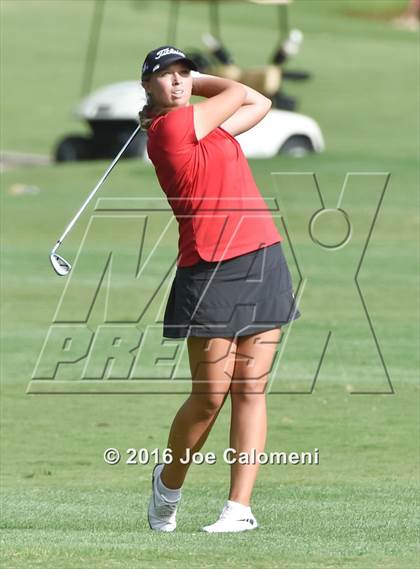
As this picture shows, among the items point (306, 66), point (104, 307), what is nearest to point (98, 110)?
point (104, 307)

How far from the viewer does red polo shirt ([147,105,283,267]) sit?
597cm

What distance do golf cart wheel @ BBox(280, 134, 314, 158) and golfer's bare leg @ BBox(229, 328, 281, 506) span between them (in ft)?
68.7

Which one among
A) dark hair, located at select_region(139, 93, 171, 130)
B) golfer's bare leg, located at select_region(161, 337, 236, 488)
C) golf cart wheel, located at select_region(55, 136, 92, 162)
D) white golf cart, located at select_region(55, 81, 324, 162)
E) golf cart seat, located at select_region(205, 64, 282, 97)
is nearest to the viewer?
dark hair, located at select_region(139, 93, 171, 130)

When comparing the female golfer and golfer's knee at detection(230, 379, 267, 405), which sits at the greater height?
the female golfer

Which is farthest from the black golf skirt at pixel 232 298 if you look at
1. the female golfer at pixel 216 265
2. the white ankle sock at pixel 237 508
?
the white ankle sock at pixel 237 508

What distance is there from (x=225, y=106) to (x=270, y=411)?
412cm

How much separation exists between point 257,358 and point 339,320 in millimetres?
7160

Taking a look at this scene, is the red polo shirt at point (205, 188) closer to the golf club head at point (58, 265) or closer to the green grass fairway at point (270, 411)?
the golf club head at point (58, 265)

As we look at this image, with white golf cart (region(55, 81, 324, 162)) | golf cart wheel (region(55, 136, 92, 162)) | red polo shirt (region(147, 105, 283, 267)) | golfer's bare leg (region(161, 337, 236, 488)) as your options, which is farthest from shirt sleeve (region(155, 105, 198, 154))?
golf cart wheel (region(55, 136, 92, 162))

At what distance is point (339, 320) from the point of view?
524 inches

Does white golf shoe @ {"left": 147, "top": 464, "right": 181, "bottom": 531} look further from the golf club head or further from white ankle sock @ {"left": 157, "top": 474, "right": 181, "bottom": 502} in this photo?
the golf club head

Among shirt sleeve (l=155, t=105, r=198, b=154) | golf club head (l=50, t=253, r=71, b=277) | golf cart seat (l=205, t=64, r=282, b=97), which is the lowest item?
golf cart seat (l=205, t=64, r=282, b=97)

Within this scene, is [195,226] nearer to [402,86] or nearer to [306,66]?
[402,86]

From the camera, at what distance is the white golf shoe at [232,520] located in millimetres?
6242
